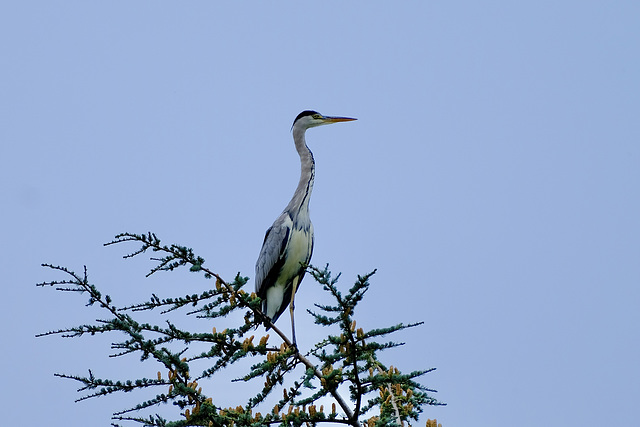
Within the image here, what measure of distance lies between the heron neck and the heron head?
4.2 inches

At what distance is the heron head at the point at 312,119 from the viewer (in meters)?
8.50

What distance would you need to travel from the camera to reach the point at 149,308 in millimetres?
4301

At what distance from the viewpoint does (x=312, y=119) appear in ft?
28.2

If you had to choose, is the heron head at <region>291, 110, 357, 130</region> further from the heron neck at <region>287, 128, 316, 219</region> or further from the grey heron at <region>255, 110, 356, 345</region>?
the grey heron at <region>255, 110, 356, 345</region>

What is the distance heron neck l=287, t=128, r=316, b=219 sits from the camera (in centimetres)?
740

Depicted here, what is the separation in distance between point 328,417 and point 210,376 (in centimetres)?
Result: 79

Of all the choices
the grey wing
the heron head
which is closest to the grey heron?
the grey wing

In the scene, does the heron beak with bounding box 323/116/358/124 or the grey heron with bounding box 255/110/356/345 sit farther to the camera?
the heron beak with bounding box 323/116/358/124

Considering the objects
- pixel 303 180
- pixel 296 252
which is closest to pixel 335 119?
pixel 303 180

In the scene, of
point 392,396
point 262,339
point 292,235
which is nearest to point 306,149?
point 292,235

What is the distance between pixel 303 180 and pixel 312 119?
1.11m

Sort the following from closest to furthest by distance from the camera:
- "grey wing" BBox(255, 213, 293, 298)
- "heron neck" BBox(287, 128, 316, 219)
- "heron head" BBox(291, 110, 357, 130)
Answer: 1. "grey wing" BBox(255, 213, 293, 298)
2. "heron neck" BBox(287, 128, 316, 219)
3. "heron head" BBox(291, 110, 357, 130)

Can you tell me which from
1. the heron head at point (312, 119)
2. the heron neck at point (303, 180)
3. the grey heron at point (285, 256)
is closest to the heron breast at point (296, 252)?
the grey heron at point (285, 256)

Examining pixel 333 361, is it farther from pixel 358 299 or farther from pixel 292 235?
pixel 292 235
